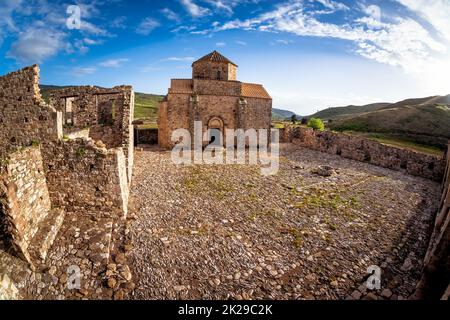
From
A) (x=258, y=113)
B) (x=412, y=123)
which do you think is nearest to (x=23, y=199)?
(x=258, y=113)

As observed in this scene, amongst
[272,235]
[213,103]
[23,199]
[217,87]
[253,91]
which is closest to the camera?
[23,199]

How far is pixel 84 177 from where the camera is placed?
9.07 meters

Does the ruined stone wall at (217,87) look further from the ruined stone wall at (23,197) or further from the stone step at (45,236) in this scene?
the stone step at (45,236)

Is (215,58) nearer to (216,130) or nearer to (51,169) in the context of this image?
(216,130)

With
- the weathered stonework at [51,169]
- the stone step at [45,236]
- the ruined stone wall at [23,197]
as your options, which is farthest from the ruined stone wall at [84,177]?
the stone step at [45,236]

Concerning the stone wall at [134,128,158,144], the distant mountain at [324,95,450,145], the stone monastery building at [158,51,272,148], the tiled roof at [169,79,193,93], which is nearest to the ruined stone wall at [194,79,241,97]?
the stone monastery building at [158,51,272,148]

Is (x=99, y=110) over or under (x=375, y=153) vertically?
over

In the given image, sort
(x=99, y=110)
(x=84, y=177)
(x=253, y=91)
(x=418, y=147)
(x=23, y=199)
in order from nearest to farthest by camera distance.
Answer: (x=23, y=199) → (x=84, y=177) → (x=99, y=110) → (x=253, y=91) → (x=418, y=147)

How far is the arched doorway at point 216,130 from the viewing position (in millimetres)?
28641

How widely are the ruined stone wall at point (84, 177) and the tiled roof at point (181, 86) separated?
64.9 feet

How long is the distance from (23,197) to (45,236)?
1295 mm

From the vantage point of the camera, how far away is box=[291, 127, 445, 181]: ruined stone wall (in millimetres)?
20141

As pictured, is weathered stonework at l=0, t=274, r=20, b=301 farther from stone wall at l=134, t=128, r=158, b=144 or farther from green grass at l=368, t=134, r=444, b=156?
green grass at l=368, t=134, r=444, b=156
